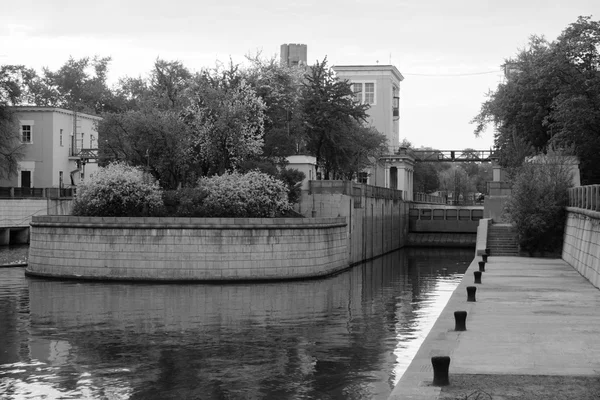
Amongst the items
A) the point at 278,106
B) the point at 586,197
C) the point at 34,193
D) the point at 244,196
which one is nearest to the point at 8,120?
the point at 34,193

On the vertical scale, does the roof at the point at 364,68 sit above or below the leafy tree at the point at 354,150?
above

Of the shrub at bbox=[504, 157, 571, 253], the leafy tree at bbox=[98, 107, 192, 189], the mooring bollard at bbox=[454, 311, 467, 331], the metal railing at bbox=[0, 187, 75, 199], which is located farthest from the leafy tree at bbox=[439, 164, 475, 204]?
the mooring bollard at bbox=[454, 311, 467, 331]

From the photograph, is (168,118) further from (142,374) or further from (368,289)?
(142,374)

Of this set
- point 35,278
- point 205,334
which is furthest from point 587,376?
point 35,278

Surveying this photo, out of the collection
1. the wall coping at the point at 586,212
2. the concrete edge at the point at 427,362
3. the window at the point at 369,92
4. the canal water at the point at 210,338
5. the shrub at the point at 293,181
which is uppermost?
the window at the point at 369,92

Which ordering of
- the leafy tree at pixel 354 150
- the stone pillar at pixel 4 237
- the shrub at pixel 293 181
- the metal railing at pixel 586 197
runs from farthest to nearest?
the stone pillar at pixel 4 237, the leafy tree at pixel 354 150, the shrub at pixel 293 181, the metal railing at pixel 586 197

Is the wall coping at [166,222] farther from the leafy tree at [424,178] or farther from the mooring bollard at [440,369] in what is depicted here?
the leafy tree at [424,178]

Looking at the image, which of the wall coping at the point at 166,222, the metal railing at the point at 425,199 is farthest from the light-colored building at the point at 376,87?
the wall coping at the point at 166,222

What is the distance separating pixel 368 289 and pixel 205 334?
52.2 ft

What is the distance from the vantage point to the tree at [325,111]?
213 ft

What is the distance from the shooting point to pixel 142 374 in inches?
840

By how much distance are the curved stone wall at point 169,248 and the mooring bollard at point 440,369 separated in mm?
27631

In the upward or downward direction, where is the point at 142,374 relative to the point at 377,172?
downward

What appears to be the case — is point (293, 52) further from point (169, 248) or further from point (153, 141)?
point (169, 248)
